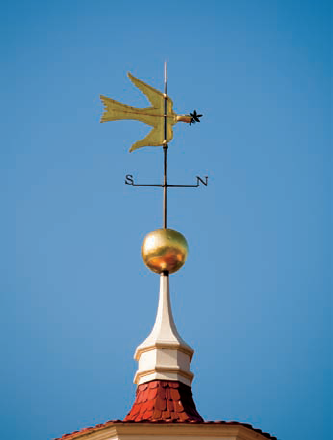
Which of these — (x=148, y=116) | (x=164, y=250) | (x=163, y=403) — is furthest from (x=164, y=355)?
(x=148, y=116)

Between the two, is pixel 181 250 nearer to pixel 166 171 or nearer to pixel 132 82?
pixel 166 171

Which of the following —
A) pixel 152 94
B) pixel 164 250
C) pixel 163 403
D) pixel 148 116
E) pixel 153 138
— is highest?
pixel 152 94

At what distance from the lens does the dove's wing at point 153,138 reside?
71.8 feet

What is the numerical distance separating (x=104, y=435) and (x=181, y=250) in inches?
161

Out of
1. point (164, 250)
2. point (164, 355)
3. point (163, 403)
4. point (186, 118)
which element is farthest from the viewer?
point (186, 118)

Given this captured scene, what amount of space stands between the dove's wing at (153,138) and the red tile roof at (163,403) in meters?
4.50

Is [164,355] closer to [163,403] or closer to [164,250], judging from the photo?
[163,403]

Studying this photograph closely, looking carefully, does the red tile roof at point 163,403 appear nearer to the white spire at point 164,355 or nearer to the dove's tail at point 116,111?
the white spire at point 164,355

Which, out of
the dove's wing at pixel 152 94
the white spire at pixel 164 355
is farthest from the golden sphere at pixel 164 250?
the dove's wing at pixel 152 94

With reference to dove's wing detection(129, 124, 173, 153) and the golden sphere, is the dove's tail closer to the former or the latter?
dove's wing detection(129, 124, 173, 153)

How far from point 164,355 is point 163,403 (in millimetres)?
947

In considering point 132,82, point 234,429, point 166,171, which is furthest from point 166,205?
point 234,429

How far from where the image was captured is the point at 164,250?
20.6m

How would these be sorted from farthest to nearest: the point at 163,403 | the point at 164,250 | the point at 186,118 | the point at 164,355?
1. the point at 186,118
2. the point at 164,250
3. the point at 164,355
4. the point at 163,403
